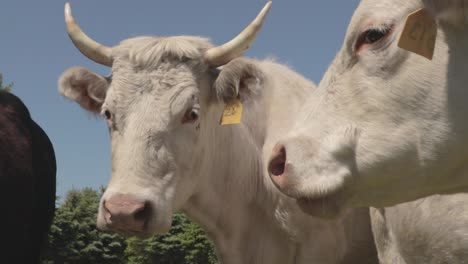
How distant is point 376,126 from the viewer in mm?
2936

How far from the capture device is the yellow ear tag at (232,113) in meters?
4.84

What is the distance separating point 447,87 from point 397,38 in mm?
353

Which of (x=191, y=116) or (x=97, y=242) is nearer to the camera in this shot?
(x=191, y=116)

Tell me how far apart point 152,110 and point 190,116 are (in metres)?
0.36

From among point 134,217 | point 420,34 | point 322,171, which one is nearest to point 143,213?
point 134,217

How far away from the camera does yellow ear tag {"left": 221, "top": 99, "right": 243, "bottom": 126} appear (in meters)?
4.84

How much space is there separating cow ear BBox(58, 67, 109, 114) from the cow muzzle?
1.51 meters

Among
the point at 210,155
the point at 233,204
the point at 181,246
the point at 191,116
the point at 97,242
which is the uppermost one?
the point at 191,116

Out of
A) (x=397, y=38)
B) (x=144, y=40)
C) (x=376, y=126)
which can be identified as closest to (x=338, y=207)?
Answer: (x=376, y=126)

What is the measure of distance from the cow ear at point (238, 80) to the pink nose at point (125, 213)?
52.0 inches

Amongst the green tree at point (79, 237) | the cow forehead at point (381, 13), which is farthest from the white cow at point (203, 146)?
the green tree at point (79, 237)

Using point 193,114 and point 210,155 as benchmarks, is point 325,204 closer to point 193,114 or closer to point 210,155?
point 193,114

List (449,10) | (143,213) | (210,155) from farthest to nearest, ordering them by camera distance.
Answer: (210,155), (143,213), (449,10)

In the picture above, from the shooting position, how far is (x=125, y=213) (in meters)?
3.93
